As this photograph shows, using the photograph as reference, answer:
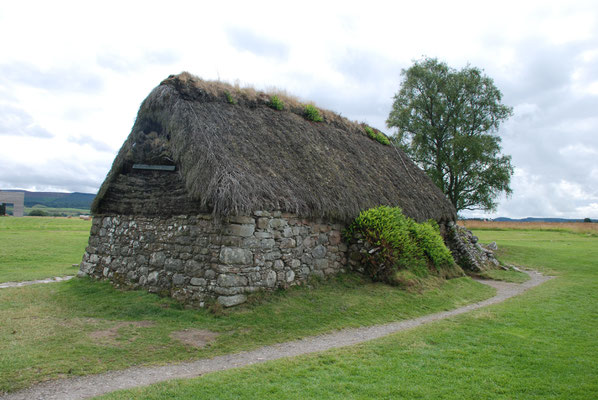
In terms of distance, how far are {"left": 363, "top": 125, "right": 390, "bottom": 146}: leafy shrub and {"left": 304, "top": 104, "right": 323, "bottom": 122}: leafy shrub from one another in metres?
3.77

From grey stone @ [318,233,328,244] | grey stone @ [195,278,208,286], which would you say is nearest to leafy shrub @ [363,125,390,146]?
grey stone @ [318,233,328,244]

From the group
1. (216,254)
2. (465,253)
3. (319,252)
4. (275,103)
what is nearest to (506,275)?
(465,253)

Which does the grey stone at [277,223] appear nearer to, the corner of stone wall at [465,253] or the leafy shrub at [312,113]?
the leafy shrub at [312,113]

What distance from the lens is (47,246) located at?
2217 centimetres

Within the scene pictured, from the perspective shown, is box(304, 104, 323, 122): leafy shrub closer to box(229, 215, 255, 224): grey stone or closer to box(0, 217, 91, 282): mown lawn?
box(229, 215, 255, 224): grey stone

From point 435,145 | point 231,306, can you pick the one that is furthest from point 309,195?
point 435,145

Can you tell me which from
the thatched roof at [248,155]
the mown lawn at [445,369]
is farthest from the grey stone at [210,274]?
the mown lawn at [445,369]

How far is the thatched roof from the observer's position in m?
9.47

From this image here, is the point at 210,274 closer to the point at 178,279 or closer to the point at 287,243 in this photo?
the point at 178,279

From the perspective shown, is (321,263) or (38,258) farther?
(38,258)

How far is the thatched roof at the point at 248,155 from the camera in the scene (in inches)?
373

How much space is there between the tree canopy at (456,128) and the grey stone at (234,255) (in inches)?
920

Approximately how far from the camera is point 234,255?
895cm

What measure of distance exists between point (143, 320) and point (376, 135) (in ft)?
44.3
